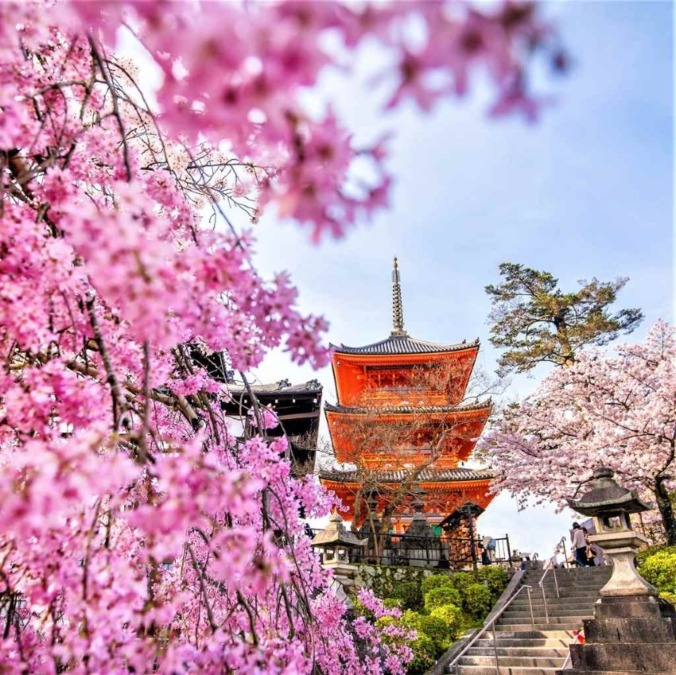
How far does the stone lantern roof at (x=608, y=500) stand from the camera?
683 cm

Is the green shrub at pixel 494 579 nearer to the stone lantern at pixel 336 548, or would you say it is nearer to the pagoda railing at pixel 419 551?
the pagoda railing at pixel 419 551

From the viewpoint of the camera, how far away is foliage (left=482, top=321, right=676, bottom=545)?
12.4 metres

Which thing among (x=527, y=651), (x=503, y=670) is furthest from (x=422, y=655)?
(x=527, y=651)

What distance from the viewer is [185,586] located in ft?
11.6

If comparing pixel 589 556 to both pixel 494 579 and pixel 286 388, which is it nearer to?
pixel 494 579

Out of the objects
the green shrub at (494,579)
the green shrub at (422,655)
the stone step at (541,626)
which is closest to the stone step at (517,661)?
the green shrub at (422,655)

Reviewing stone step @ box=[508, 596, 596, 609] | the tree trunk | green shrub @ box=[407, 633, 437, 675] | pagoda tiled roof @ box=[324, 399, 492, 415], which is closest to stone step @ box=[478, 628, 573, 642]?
green shrub @ box=[407, 633, 437, 675]

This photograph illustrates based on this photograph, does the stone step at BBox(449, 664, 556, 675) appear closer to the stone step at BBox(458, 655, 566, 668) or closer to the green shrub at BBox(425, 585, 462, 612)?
Answer: the stone step at BBox(458, 655, 566, 668)

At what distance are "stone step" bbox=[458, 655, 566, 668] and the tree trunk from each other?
6686mm

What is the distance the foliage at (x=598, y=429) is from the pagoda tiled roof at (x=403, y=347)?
11.0 ft

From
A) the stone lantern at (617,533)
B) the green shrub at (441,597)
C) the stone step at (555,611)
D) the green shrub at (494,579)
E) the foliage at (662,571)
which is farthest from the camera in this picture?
the green shrub at (494,579)

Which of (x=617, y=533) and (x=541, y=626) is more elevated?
(x=617, y=533)

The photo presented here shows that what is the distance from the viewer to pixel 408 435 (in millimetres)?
17438

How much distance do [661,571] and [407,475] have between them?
23.6ft
